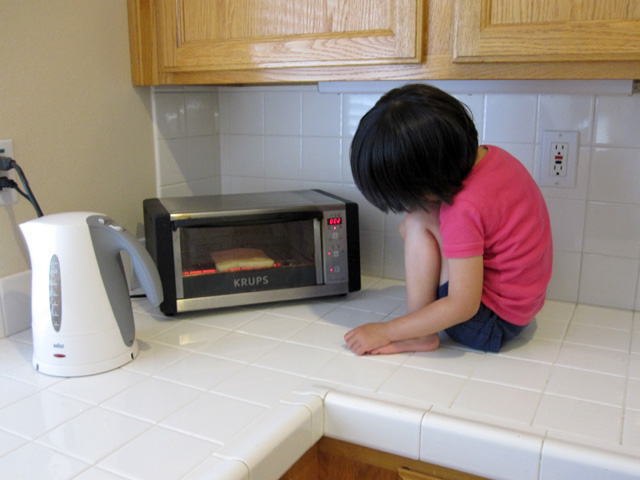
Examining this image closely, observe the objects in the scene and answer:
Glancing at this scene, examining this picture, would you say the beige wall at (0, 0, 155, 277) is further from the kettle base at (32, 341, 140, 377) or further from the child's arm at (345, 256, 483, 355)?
the child's arm at (345, 256, 483, 355)

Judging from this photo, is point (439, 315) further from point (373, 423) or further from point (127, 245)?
point (127, 245)

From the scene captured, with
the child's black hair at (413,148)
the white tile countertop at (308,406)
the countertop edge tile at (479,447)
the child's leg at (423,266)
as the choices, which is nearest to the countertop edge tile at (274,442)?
the white tile countertop at (308,406)

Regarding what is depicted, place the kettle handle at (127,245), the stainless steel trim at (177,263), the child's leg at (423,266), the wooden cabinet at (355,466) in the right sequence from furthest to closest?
the stainless steel trim at (177,263)
the child's leg at (423,266)
the kettle handle at (127,245)
the wooden cabinet at (355,466)

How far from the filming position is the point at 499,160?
104 cm

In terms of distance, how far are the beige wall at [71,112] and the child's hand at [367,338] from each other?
0.62 meters

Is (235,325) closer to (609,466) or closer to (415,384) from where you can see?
(415,384)

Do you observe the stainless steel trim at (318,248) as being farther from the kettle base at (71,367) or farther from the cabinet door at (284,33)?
the kettle base at (71,367)

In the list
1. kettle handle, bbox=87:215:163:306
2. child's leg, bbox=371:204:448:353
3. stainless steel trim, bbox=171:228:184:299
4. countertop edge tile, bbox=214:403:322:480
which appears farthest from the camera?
stainless steel trim, bbox=171:228:184:299

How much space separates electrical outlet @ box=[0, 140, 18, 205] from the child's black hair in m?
0.60

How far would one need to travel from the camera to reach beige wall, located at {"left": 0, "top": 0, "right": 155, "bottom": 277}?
3.62ft

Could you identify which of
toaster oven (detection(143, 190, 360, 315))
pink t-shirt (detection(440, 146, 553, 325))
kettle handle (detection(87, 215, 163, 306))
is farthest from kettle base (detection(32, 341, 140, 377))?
pink t-shirt (detection(440, 146, 553, 325))

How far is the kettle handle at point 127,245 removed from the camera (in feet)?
3.17

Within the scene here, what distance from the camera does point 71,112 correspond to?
3.99ft

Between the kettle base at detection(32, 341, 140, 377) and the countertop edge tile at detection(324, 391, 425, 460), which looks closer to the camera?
the countertop edge tile at detection(324, 391, 425, 460)
